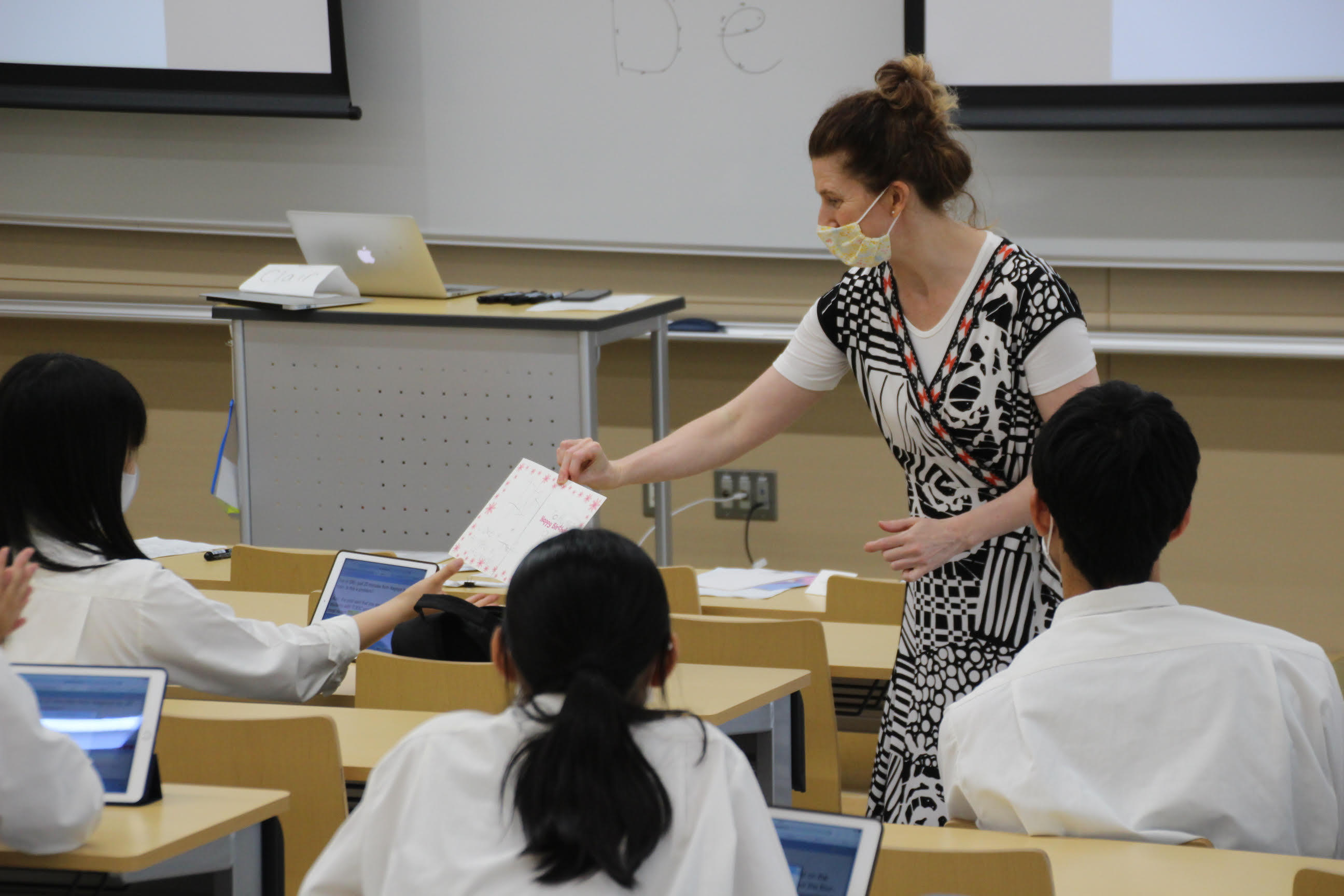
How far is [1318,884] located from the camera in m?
1.29

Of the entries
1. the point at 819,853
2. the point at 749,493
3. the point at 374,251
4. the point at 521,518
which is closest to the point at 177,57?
the point at 374,251

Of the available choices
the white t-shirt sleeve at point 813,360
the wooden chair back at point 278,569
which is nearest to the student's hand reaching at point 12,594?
the white t-shirt sleeve at point 813,360

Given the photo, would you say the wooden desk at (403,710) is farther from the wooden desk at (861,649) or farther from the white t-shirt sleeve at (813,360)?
the white t-shirt sleeve at (813,360)

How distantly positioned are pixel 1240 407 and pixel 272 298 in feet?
10.3

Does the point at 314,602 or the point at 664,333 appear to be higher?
the point at 664,333

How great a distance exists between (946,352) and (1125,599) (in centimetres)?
65

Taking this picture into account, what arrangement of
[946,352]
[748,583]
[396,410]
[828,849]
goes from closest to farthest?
[828,849]
[946,352]
[748,583]
[396,410]

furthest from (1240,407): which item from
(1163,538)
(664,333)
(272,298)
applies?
(1163,538)

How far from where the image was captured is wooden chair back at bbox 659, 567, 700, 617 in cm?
315

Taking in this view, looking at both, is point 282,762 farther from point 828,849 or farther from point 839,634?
point 839,634

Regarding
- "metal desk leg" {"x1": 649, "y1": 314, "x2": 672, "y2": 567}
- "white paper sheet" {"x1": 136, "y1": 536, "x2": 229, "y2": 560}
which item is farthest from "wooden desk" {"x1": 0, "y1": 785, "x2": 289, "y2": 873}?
"metal desk leg" {"x1": 649, "y1": 314, "x2": 672, "y2": 567}

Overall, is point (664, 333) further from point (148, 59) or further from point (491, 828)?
point (491, 828)

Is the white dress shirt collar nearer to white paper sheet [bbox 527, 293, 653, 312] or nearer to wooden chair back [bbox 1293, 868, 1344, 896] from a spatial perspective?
wooden chair back [bbox 1293, 868, 1344, 896]

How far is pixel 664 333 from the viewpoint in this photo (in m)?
4.59
